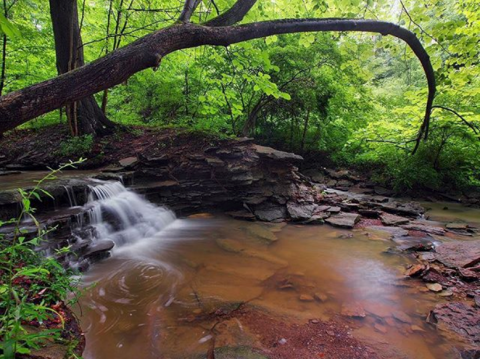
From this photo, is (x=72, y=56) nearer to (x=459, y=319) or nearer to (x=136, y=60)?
(x=136, y=60)

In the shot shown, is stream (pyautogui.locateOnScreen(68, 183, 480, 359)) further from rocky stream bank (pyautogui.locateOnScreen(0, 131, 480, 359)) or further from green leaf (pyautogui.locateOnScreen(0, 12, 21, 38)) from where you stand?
green leaf (pyautogui.locateOnScreen(0, 12, 21, 38))

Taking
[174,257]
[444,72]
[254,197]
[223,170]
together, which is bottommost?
[174,257]

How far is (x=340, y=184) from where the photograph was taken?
1117cm

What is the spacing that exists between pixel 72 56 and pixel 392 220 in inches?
323

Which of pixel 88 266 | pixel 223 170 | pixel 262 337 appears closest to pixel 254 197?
pixel 223 170

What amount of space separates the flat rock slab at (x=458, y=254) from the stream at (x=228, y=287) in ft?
2.23

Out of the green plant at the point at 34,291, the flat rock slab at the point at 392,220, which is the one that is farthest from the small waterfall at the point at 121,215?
the flat rock slab at the point at 392,220

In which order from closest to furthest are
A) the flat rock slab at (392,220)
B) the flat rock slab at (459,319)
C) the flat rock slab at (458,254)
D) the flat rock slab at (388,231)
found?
the flat rock slab at (459,319) → the flat rock slab at (458,254) → the flat rock slab at (388,231) → the flat rock slab at (392,220)

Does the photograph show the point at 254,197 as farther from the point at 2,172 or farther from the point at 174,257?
the point at 2,172

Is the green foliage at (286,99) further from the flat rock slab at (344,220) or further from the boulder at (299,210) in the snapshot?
the boulder at (299,210)

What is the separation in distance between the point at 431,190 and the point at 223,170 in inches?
315

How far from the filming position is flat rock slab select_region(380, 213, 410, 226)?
693 centimetres

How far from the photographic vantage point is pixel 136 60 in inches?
91.7

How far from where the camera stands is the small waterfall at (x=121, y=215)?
5441 mm
